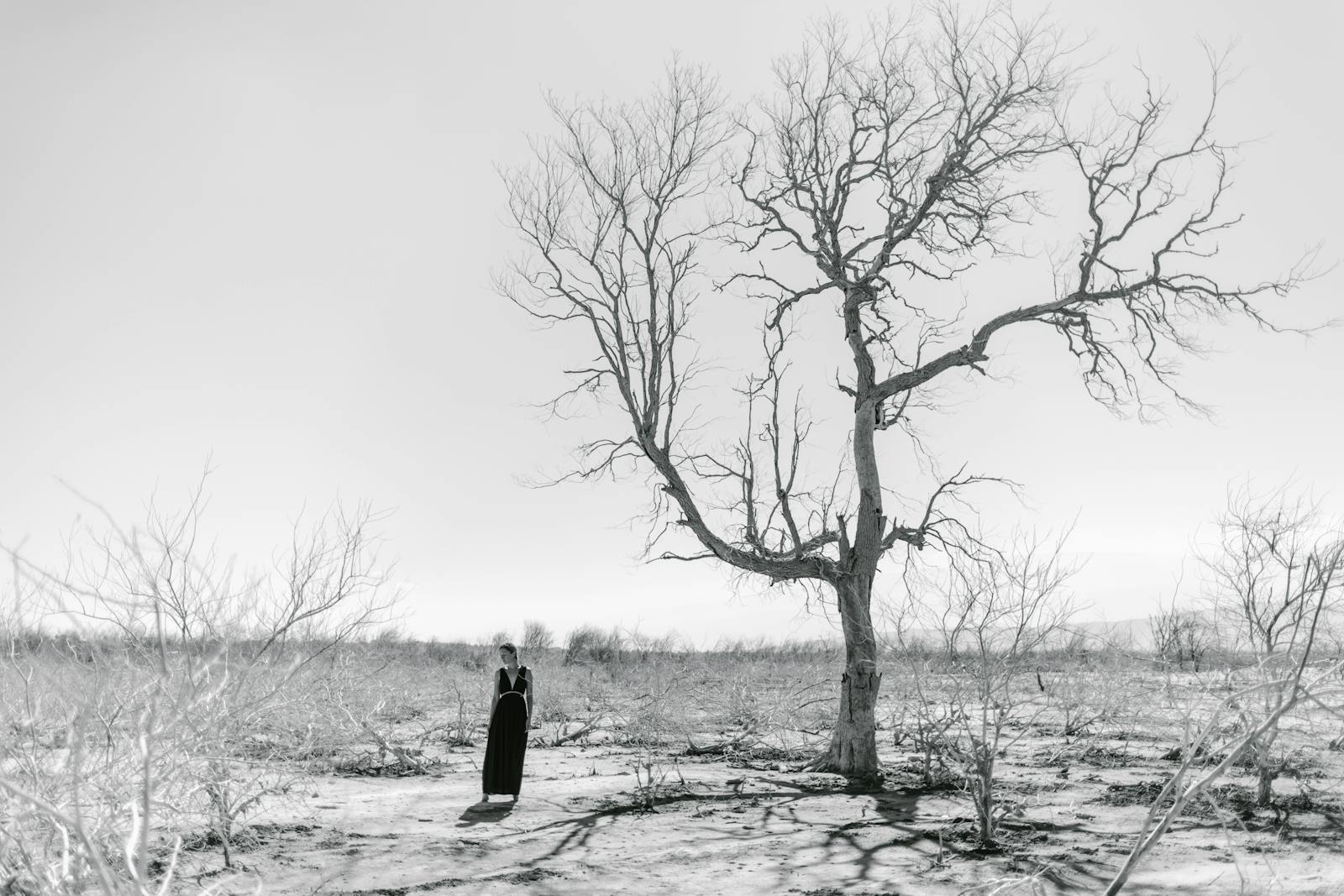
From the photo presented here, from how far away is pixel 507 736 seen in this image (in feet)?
36.0

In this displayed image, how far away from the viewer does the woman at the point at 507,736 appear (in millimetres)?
10930

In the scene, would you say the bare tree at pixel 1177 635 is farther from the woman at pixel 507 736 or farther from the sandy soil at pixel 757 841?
the woman at pixel 507 736

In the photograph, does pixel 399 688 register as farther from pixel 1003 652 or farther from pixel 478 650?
pixel 478 650

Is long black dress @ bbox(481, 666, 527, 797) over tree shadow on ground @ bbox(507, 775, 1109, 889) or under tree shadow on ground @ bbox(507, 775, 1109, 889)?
over

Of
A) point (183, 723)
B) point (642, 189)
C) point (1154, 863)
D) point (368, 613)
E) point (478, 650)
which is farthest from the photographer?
point (478, 650)

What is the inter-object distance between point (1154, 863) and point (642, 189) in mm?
10240

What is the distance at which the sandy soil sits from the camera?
25.1 ft

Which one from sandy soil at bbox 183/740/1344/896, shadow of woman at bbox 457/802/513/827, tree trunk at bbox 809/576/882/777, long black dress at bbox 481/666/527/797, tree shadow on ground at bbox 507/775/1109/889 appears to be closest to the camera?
sandy soil at bbox 183/740/1344/896

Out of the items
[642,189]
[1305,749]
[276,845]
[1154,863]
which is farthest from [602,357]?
[1305,749]

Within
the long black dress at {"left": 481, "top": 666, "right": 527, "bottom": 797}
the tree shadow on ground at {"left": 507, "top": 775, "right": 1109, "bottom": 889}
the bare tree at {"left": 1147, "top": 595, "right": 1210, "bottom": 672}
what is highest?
the bare tree at {"left": 1147, "top": 595, "right": 1210, "bottom": 672}

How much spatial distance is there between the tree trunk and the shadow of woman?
4365mm

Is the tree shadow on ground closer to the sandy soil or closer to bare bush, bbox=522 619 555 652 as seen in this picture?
the sandy soil

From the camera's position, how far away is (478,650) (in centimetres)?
4278

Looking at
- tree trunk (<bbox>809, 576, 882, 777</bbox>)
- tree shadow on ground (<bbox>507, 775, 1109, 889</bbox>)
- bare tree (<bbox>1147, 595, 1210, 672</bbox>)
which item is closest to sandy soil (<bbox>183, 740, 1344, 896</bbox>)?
tree shadow on ground (<bbox>507, 775, 1109, 889</bbox>)
